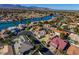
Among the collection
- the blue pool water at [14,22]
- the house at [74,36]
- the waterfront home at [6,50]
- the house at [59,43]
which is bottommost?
the waterfront home at [6,50]

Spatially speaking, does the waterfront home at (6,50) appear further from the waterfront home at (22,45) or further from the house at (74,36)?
the house at (74,36)

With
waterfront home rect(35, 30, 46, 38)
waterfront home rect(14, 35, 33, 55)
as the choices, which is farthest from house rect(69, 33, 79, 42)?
waterfront home rect(14, 35, 33, 55)

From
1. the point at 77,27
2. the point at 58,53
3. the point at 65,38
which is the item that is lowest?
the point at 58,53

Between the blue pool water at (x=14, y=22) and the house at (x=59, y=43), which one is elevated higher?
the blue pool water at (x=14, y=22)

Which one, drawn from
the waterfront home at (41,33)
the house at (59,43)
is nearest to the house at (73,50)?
the house at (59,43)

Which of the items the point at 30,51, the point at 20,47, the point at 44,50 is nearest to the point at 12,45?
the point at 20,47

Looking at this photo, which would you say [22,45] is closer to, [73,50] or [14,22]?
[14,22]

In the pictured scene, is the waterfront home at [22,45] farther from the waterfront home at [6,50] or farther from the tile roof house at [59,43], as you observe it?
the tile roof house at [59,43]
